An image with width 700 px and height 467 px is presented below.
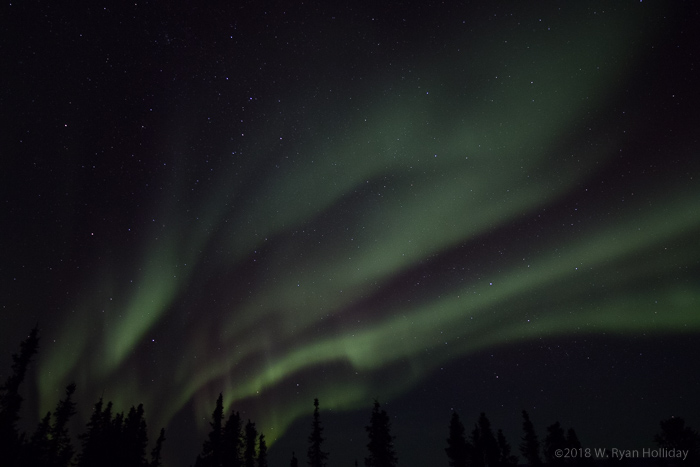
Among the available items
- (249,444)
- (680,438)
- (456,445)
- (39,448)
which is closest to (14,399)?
(39,448)

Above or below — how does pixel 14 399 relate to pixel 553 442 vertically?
above

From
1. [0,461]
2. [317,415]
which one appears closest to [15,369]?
[0,461]

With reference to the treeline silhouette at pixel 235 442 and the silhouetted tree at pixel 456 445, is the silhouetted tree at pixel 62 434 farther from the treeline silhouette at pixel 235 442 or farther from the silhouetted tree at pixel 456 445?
the silhouetted tree at pixel 456 445

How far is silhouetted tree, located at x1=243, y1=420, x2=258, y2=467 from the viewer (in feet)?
193

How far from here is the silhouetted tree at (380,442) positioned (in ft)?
150

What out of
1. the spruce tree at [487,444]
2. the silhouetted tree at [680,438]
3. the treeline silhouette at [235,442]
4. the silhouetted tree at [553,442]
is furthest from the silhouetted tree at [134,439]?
the silhouetted tree at [680,438]

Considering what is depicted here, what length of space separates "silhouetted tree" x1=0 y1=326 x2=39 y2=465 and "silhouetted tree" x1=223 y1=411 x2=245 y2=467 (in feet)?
77.2

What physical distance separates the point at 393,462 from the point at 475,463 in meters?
13.3

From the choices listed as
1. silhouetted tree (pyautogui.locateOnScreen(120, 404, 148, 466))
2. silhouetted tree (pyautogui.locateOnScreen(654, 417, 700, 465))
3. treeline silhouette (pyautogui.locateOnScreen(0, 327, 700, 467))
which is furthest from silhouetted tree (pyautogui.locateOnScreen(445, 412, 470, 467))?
silhouetted tree (pyautogui.locateOnScreen(120, 404, 148, 466))

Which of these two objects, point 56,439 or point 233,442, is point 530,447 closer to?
point 233,442

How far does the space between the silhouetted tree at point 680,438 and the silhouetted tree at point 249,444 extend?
56.7m

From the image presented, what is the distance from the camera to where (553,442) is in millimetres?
54875

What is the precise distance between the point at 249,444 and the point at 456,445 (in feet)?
102

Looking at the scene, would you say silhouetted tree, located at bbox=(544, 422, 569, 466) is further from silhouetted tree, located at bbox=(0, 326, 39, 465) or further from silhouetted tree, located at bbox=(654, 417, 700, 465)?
silhouetted tree, located at bbox=(0, 326, 39, 465)
